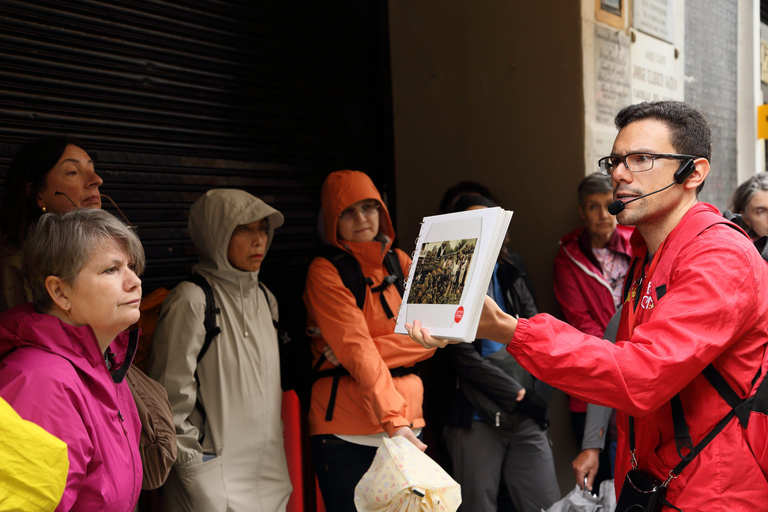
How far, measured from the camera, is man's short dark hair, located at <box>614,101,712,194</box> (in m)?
1.99

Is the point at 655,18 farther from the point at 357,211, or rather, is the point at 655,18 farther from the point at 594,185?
the point at 357,211

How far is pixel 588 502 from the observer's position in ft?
8.73

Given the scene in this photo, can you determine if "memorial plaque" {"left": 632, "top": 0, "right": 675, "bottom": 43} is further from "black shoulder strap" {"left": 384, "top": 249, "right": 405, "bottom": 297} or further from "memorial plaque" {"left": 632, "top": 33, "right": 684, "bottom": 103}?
"black shoulder strap" {"left": 384, "top": 249, "right": 405, "bottom": 297}

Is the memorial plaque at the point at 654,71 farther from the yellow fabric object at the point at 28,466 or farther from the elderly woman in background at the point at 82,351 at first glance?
the yellow fabric object at the point at 28,466

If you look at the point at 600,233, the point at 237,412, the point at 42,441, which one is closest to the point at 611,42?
the point at 600,233

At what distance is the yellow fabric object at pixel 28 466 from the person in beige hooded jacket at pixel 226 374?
1.13 meters

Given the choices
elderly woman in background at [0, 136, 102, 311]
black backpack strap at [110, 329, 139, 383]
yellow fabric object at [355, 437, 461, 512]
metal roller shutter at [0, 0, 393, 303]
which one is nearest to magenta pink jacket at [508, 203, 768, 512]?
yellow fabric object at [355, 437, 461, 512]

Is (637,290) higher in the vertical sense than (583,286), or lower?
higher

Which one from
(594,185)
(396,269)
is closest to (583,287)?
(594,185)

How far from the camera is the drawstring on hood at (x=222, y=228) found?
2920 millimetres

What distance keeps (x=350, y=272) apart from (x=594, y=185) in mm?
1619

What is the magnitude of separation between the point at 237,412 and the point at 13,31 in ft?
6.65

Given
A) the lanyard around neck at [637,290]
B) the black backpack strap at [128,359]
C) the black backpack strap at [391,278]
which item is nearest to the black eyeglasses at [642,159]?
the lanyard around neck at [637,290]

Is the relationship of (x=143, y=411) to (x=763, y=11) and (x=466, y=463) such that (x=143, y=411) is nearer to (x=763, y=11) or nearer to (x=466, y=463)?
(x=466, y=463)
